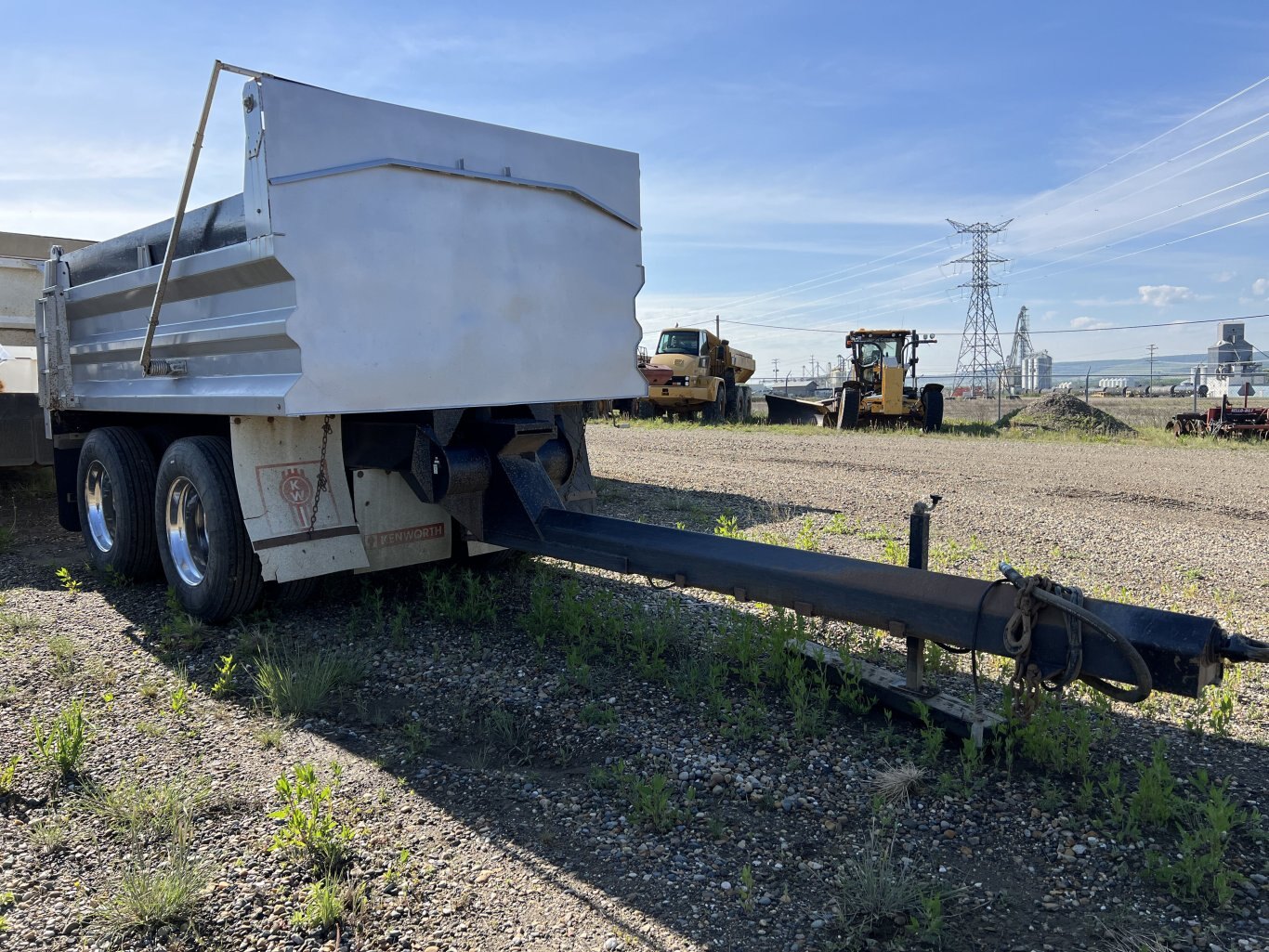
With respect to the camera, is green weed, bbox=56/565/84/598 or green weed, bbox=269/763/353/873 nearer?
green weed, bbox=269/763/353/873

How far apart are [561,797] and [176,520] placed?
3.59 metres

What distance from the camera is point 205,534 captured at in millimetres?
5426

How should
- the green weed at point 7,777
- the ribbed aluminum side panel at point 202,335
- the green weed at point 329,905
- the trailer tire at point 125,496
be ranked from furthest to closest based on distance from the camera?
the trailer tire at point 125,496 → the ribbed aluminum side panel at point 202,335 → the green weed at point 7,777 → the green weed at point 329,905

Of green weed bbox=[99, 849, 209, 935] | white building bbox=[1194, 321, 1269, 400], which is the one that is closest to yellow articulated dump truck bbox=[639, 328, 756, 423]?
white building bbox=[1194, 321, 1269, 400]

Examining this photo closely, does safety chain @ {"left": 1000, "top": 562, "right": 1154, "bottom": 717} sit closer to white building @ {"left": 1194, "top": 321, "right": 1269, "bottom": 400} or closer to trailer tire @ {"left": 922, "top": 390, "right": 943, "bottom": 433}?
trailer tire @ {"left": 922, "top": 390, "right": 943, "bottom": 433}

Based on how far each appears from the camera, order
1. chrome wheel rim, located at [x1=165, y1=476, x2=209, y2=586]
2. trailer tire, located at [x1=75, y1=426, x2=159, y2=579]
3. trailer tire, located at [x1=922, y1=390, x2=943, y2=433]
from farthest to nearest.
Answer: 1. trailer tire, located at [x1=922, y1=390, x2=943, y2=433]
2. trailer tire, located at [x1=75, y1=426, x2=159, y2=579]
3. chrome wheel rim, located at [x1=165, y1=476, x2=209, y2=586]

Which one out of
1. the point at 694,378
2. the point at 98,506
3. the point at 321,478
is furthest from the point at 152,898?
the point at 694,378

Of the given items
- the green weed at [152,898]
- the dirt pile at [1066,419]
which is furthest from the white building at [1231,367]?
the green weed at [152,898]

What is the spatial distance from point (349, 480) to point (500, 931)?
317cm

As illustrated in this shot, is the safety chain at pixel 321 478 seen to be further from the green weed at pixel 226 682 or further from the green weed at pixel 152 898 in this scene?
the green weed at pixel 152 898

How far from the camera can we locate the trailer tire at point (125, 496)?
6238 millimetres

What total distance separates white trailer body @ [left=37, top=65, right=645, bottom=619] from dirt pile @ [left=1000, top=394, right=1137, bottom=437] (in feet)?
61.1

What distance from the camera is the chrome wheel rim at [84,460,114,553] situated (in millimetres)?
6688

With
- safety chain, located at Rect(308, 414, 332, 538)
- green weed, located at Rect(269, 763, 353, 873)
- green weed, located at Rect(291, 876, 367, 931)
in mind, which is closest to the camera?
green weed, located at Rect(291, 876, 367, 931)
